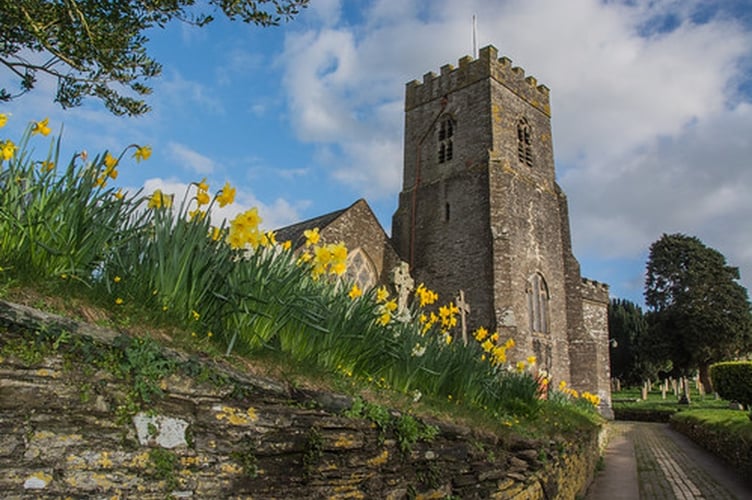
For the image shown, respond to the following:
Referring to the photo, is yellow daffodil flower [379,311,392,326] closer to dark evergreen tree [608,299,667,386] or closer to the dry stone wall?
the dry stone wall

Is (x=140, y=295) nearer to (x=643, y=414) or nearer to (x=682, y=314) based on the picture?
(x=643, y=414)

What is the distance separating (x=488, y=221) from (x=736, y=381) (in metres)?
9.74

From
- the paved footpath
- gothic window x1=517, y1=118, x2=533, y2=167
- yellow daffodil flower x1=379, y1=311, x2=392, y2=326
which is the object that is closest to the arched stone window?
gothic window x1=517, y1=118, x2=533, y2=167

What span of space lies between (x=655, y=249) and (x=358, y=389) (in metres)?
41.8

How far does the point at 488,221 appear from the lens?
1939 centimetres

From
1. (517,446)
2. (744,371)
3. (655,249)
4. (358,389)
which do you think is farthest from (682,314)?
(358,389)

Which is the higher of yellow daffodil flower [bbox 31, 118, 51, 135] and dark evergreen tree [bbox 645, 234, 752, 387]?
dark evergreen tree [bbox 645, 234, 752, 387]

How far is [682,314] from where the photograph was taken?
115ft

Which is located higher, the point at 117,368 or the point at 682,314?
the point at 682,314

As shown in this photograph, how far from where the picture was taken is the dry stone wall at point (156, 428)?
189cm

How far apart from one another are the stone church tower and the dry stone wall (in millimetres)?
15631

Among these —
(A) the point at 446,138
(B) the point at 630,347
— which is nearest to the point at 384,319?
(A) the point at 446,138

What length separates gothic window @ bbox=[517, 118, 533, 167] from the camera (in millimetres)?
21938

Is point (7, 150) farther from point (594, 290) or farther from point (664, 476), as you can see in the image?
point (594, 290)
